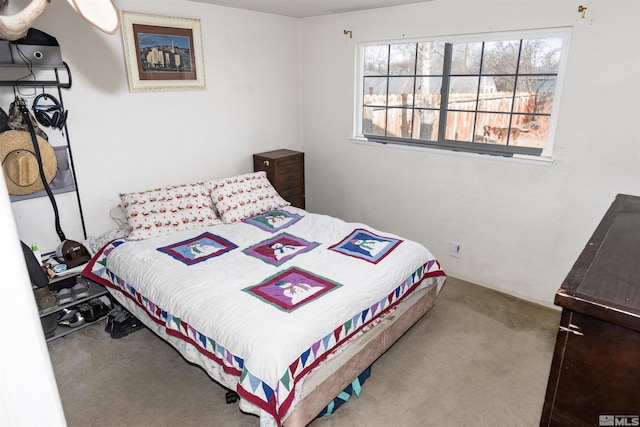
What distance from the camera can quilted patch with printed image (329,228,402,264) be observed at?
262 centimetres

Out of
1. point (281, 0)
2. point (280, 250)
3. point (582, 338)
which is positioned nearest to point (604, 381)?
point (582, 338)

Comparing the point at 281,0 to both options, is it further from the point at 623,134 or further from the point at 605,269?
the point at 605,269

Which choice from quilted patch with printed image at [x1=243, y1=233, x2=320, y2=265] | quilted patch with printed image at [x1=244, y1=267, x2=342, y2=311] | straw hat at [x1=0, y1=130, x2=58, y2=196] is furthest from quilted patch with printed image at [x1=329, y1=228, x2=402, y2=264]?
straw hat at [x1=0, y1=130, x2=58, y2=196]

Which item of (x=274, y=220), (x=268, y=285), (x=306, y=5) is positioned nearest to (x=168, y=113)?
(x=274, y=220)

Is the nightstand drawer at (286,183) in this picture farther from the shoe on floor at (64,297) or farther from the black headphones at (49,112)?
the shoe on floor at (64,297)

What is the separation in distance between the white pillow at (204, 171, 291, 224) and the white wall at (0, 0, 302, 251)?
1.17ft

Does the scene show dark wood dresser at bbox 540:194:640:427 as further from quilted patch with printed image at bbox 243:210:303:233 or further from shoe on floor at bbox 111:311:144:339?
shoe on floor at bbox 111:311:144:339

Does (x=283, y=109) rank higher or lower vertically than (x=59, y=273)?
higher

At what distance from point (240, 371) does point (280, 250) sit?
0.98 meters

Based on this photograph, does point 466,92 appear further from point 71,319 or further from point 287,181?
point 71,319

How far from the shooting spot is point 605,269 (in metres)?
0.99

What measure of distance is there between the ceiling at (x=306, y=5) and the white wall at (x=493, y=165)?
0.15m

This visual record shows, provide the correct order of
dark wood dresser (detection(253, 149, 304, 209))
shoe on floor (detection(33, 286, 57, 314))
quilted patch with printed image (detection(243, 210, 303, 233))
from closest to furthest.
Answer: shoe on floor (detection(33, 286, 57, 314))
quilted patch with printed image (detection(243, 210, 303, 233))
dark wood dresser (detection(253, 149, 304, 209))

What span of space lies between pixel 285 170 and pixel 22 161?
211 centimetres
